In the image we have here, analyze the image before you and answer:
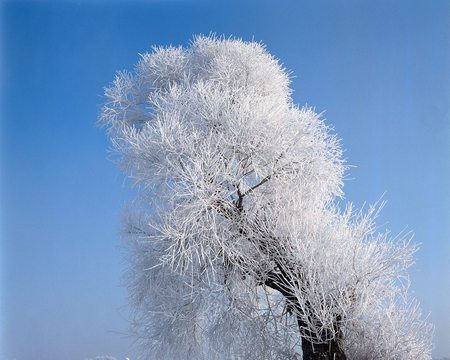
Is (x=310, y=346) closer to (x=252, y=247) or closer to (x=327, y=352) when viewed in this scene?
(x=327, y=352)

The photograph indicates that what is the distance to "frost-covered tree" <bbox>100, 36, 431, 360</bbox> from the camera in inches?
347

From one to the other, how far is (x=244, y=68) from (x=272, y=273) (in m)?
4.88

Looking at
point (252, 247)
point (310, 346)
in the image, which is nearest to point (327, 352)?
point (310, 346)

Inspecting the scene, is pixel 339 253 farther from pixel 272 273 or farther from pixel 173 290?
pixel 173 290

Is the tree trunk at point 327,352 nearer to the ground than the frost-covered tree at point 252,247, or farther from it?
nearer to the ground

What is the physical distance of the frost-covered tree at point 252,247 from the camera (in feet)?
28.9

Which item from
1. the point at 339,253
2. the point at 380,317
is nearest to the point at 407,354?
the point at 380,317

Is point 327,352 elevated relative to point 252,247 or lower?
lower

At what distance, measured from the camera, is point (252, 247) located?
9453mm

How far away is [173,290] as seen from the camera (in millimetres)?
9539

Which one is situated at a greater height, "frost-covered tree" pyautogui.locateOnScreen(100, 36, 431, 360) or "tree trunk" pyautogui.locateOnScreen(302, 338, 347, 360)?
"frost-covered tree" pyautogui.locateOnScreen(100, 36, 431, 360)

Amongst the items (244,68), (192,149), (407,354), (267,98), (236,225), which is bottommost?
(407,354)

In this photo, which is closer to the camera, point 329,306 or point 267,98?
point 329,306

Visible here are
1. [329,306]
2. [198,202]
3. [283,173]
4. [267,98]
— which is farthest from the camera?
[267,98]
